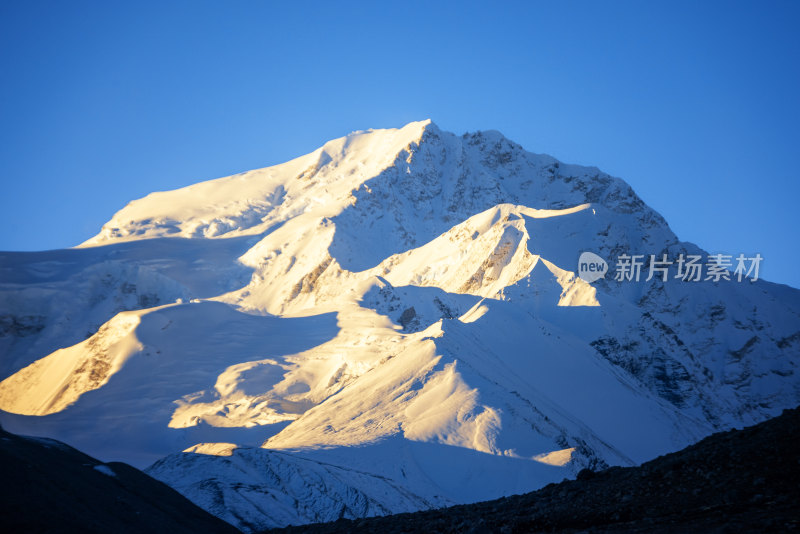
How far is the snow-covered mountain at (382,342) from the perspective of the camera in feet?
115

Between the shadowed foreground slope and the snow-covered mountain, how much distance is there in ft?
9.74

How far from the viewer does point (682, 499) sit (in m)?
12.4

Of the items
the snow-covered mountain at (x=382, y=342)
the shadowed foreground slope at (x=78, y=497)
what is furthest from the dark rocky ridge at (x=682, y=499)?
the snow-covered mountain at (x=382, y=342)

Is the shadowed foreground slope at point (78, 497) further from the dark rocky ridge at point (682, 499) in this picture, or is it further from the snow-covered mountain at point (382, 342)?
the dark rocky ridge at point (682, 499)

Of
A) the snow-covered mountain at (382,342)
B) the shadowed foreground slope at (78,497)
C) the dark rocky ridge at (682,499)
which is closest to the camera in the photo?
the dark rocky ridge at (682,499)

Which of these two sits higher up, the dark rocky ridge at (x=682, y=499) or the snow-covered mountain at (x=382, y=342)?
the snow-covered mountain at (x=382, y=342)

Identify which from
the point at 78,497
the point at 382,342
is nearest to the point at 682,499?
the point at 78,497

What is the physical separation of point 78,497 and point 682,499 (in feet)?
34.6

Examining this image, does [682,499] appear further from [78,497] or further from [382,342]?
[382,342]

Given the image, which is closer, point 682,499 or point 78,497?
point 682,499

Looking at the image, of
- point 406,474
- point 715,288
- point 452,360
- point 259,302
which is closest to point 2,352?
point 259,302

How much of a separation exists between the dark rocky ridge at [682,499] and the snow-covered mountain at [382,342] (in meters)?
8.69

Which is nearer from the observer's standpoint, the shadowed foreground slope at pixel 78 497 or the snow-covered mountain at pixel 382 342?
the shadowed foreground slope at pixel 78 497

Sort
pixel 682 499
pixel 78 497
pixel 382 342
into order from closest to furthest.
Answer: pixel 682 499 < pixel 78 497 < pixel 382 342
